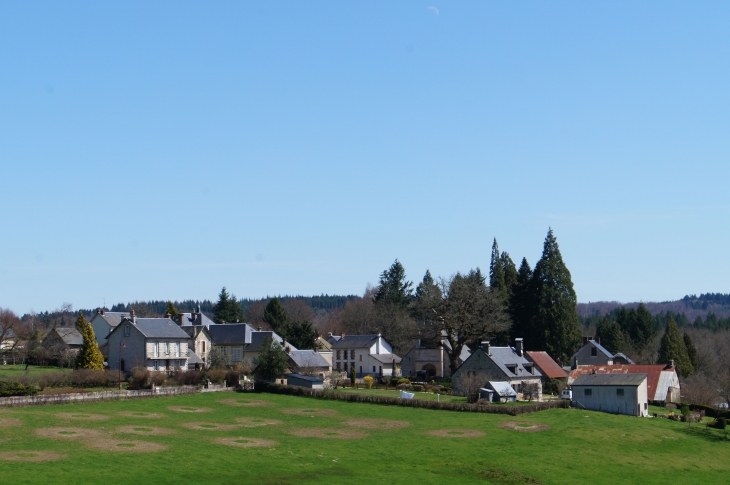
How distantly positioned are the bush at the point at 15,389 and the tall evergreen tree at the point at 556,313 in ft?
209

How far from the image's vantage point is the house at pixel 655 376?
3204 inches

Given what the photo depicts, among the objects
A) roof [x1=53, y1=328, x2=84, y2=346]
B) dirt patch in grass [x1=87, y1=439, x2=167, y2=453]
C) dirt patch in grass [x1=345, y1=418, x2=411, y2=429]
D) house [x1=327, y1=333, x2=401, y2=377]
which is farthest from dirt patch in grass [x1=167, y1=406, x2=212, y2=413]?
roof [x1=53, y1=328, x2=84, y2=346]

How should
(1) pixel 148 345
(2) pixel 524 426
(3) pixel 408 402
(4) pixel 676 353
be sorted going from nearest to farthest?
(2) pixel 524 426, (3) pixel 408 402, (1) pixel 148 345, (4) pixel 676 353

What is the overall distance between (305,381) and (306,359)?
16795 millimetres

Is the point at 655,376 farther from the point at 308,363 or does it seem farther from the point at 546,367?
the point at 308,363

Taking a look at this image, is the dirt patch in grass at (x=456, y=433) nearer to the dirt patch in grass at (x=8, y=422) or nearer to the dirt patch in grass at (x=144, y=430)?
the dirt patch in grass at (x=144, y=430)

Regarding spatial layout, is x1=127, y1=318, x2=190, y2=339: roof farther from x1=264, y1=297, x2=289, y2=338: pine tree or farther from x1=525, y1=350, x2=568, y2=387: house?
x1=264, y1=297, x2=289, y2=338: pine tree

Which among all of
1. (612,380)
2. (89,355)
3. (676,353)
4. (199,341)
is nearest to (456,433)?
(612,380)

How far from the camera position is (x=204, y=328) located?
317 ft

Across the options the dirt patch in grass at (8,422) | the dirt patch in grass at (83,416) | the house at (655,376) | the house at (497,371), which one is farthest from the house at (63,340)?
the house at (655,376)

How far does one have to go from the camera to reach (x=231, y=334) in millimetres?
99625

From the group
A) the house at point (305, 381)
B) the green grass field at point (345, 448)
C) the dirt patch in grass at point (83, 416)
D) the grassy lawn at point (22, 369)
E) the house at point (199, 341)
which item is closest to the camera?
the green grass field at point (345, 448)

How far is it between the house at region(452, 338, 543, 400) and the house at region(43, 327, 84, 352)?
49.1m

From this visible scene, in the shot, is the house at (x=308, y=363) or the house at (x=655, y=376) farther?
the house at (x=308, y=363)
